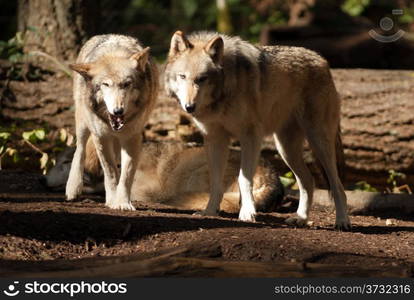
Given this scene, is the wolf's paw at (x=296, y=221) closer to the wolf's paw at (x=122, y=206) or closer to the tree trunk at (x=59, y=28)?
the wolf's paw at (x=122, y=206)

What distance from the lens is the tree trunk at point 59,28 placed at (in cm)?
1058

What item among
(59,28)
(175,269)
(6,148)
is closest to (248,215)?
(175,269)

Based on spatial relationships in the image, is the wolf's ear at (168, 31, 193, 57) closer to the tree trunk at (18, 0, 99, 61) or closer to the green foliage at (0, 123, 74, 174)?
the green foliage at (0, 123, 74, 174)

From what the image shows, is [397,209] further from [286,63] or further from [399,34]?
[399,34]

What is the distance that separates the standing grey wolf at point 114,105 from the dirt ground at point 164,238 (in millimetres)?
519

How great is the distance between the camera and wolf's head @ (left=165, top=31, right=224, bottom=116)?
276 inches

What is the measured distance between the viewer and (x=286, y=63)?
7809 mm

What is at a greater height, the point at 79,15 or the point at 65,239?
the point at 79,15

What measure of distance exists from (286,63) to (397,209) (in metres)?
2.44

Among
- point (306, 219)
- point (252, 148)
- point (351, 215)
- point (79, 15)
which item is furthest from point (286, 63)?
point (79, 15)

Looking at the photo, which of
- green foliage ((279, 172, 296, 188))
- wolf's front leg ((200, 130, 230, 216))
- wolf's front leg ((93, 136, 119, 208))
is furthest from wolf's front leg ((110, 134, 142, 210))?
green foliage ((279, 172, 296, 188))

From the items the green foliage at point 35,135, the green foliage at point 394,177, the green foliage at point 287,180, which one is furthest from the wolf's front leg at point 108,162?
the green foliage at point 394,177

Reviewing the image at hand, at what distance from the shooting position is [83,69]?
23.6 ft

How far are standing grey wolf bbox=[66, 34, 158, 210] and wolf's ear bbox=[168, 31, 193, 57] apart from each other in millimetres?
257
